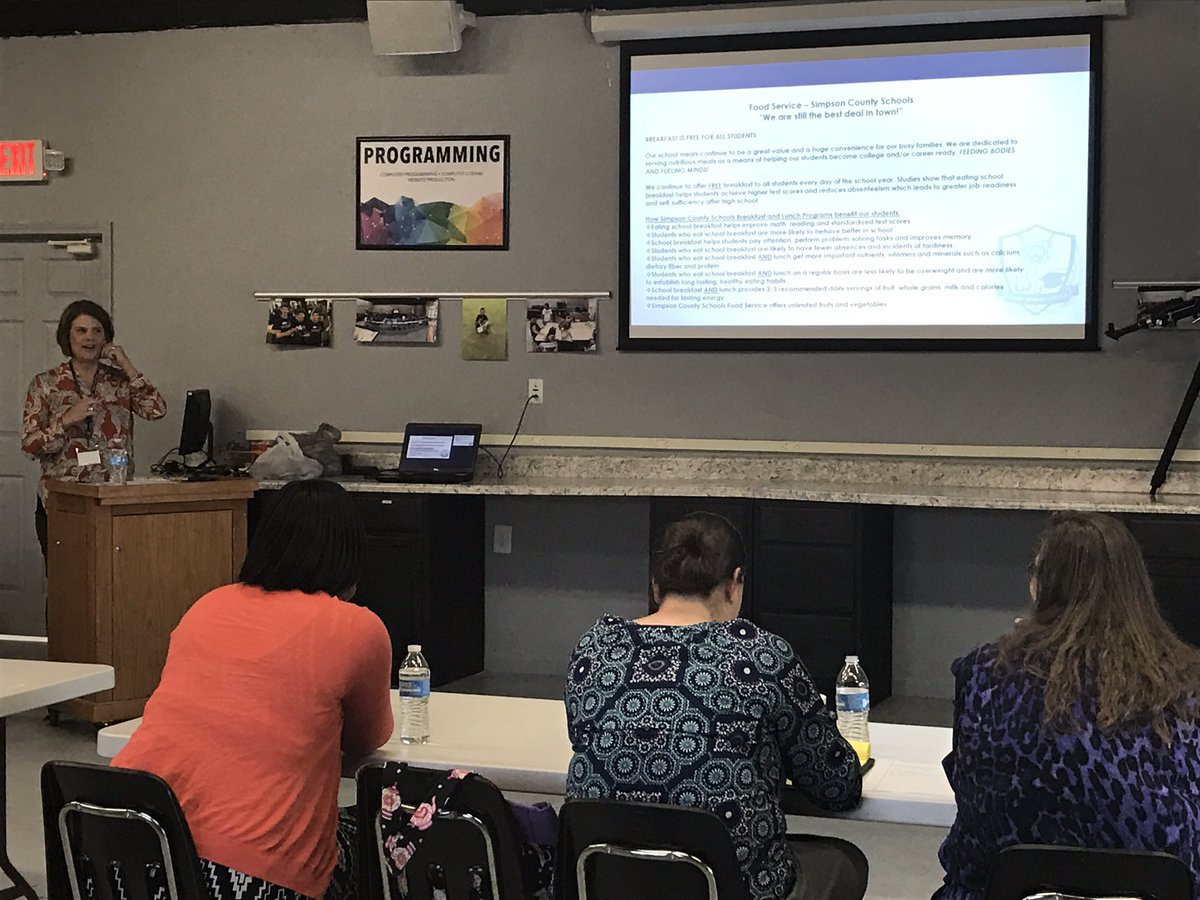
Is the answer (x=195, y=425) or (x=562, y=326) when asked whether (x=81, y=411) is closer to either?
(x=195, y=425)

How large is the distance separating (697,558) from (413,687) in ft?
2.28

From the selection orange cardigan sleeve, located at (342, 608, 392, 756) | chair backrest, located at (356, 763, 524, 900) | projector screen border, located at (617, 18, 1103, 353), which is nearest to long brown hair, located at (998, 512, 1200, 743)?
chair backrest, located at (356, 763, 524, 900)

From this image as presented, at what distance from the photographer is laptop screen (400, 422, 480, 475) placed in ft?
19.0

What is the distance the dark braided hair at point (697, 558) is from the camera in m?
2.20

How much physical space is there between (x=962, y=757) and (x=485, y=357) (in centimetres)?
435

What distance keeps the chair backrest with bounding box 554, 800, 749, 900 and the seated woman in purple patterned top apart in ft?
1.27

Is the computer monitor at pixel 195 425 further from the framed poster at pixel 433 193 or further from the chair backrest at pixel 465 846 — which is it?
the chair backrest at pixel 465 846

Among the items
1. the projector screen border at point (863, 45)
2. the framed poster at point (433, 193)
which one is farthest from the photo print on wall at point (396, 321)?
the projector screen border at point (863, 45)

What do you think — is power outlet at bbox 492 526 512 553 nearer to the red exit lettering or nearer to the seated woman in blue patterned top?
the red exit lettering

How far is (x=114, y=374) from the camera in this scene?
5512mm

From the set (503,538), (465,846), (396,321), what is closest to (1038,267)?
(503,538)

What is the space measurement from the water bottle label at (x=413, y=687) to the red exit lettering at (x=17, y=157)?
4999 mm

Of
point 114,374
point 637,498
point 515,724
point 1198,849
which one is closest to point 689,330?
point 637,498

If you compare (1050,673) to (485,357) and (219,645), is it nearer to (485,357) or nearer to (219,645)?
(219,645)
